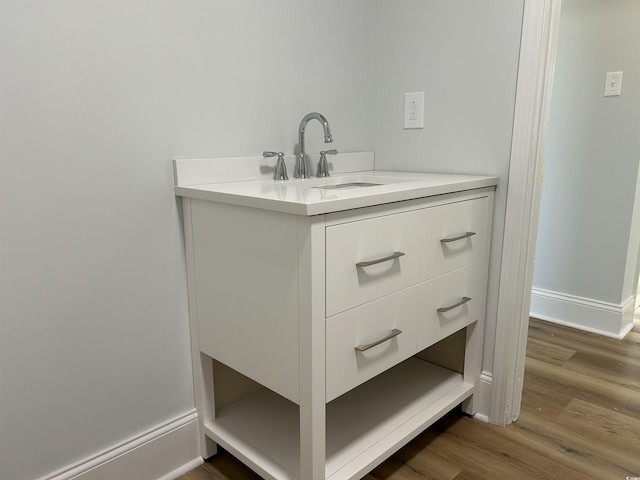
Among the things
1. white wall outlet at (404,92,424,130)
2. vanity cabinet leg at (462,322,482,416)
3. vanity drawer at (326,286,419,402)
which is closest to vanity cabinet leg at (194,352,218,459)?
vanity drawer at (326,286,419,402)

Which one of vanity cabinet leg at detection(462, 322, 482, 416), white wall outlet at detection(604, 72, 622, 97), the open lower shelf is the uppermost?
white wall outlet at detection(604, 72, 622, 97)

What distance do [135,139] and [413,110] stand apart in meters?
1.01

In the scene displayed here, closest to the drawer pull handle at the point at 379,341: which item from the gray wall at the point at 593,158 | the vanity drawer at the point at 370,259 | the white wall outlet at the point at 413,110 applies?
the vanity drawer at the point at 370,259

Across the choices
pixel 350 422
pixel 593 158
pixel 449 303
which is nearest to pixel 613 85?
pixel 593 158

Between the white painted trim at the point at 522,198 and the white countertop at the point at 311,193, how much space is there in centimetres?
12

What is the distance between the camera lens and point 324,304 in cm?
108

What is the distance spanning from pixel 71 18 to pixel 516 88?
4.12 ft

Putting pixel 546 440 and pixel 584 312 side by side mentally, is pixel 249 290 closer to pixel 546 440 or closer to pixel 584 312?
pixel 546 440

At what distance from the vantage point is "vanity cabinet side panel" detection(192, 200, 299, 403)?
111 centimetres

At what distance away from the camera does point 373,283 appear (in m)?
1.21

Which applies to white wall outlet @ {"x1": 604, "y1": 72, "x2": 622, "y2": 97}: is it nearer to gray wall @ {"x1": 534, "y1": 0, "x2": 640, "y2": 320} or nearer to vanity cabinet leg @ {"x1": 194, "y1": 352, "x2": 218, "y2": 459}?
gray wall @ {"x1": 534, "y1": 0, "x2": 640, "y2": 320}

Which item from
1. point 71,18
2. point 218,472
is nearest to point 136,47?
point 71,18

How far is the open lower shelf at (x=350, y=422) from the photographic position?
51.7 inches

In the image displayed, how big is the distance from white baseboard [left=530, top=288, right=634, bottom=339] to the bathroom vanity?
1.14 m
